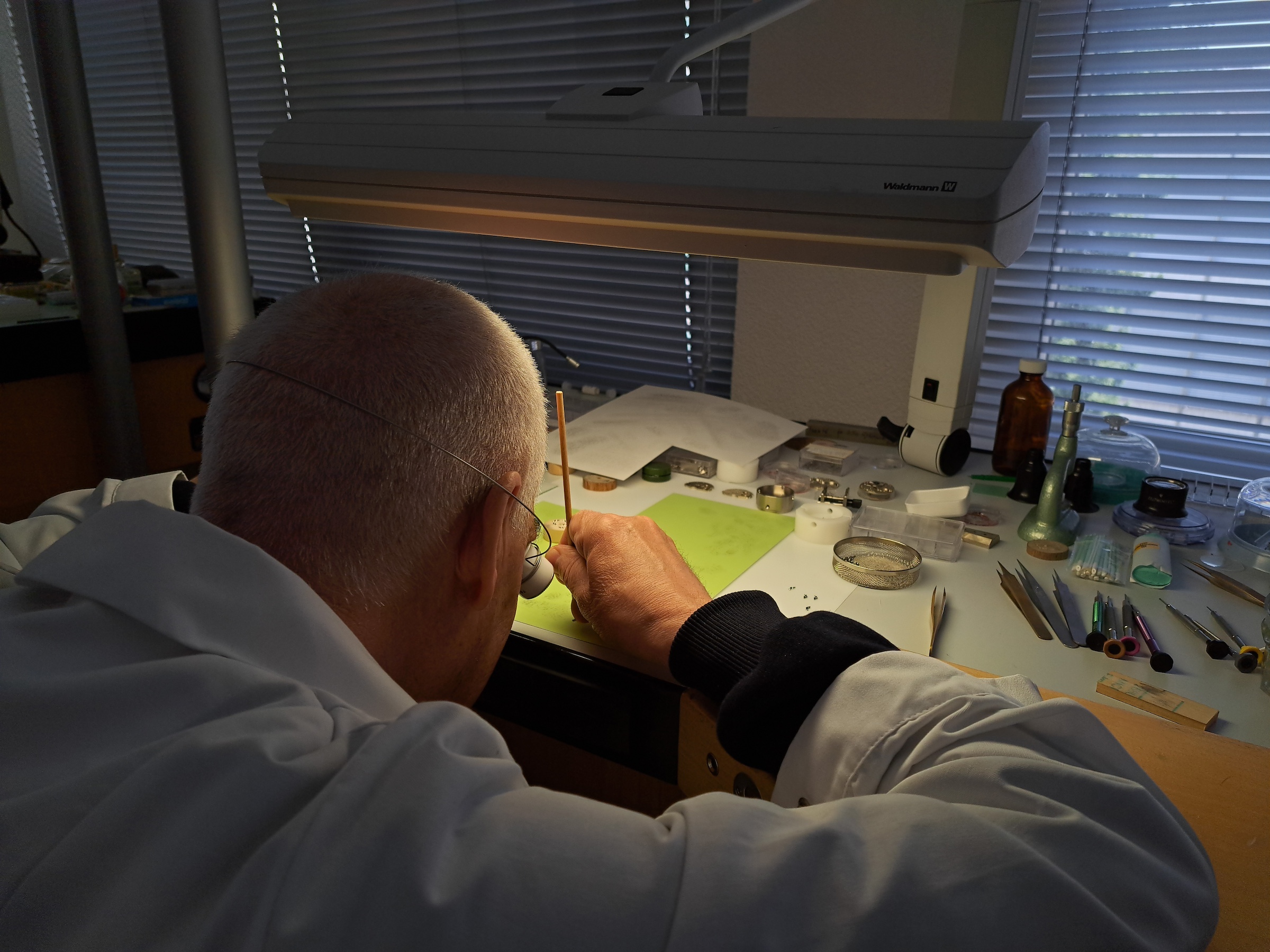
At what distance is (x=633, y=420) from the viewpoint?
156 cm

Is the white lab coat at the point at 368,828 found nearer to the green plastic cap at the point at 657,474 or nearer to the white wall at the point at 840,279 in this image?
the green plastic cap at the point at 657,474

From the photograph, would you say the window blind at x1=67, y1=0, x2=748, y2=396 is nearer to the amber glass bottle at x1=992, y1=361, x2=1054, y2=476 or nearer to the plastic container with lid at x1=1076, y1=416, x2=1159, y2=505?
Answer: the amber glass bottle at x1=992, y1=361, x2=1054, y2=476

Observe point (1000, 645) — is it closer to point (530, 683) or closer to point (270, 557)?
point (530, 683)

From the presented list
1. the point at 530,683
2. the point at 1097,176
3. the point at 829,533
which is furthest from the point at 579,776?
the point at 1097,176

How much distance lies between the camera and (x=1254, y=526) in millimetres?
1171

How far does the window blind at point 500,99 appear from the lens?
2061 mm

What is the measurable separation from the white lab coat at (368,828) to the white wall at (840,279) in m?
1.23

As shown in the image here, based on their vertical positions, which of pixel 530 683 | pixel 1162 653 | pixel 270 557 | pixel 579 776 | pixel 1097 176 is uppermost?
pixel 1097 176

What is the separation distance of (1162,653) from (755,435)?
29.2 inches

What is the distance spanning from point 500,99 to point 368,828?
225 cm

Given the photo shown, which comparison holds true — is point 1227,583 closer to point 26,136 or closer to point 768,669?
point 768,669

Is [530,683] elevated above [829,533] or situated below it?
below

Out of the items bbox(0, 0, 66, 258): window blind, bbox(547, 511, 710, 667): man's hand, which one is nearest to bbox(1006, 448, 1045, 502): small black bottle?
bbox(547, 511, 710, 667): man's hand

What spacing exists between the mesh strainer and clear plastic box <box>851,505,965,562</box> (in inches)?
1.3
